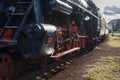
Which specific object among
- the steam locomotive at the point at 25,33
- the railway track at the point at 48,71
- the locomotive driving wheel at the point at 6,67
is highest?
the steam locomotive at the point at 25,33

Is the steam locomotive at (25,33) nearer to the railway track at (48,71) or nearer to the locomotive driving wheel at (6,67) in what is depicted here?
the locomotive driving wheel at (6,67)

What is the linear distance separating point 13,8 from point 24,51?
161 centimetres

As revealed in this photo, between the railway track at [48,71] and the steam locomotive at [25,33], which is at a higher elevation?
the steam locomotive at [25,33]

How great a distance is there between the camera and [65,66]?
10797 millimetres

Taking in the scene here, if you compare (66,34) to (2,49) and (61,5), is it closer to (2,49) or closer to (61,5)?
(61,5)

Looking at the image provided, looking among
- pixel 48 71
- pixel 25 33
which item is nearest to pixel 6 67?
pixel 25 33

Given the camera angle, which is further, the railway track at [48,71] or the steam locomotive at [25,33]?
the railway track at [48,71]

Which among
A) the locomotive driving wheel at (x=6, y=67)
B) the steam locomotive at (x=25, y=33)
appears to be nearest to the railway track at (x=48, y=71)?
the steam locomotive at (x=25, y=33)

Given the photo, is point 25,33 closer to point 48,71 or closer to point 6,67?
point 6,67

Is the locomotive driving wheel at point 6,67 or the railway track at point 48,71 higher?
the locomotive driving wheel at point 6,67

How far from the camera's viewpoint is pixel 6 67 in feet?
23.6

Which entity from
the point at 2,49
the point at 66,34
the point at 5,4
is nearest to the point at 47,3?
the point at 5,4

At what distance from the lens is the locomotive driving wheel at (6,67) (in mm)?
7148

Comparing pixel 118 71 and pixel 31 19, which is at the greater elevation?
pixel 31 19
